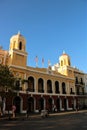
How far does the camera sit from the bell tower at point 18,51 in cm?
3412

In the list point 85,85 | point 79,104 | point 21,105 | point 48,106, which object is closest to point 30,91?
point 21,105

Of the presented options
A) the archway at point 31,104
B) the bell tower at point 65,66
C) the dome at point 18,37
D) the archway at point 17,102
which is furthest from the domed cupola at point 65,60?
the archway at point 17,102

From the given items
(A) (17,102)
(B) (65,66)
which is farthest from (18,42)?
(B) (65,66)

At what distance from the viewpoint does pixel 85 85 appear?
168 feet

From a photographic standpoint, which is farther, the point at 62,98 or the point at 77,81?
the point at 77,81

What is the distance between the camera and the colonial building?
33281 millimetres

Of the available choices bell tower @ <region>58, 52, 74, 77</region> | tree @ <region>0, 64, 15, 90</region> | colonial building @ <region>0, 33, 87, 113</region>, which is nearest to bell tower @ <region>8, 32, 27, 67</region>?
colonial building @ <region>0, 33, 87, 113</region>

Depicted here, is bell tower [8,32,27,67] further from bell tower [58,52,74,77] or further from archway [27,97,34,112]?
bell tower [58,52,74,77]

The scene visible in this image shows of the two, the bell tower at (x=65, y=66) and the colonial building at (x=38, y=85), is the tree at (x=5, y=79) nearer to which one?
the colonial building at (x=38, y=85)

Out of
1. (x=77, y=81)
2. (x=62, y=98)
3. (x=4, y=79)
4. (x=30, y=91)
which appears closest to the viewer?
(x=4, y=79)

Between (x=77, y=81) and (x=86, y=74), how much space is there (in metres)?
5.55

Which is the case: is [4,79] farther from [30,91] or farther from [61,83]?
[61,83]

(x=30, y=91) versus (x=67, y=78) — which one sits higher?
(x=67, y=78)

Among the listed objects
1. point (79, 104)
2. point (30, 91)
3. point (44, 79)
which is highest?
A: point (44, 79)
